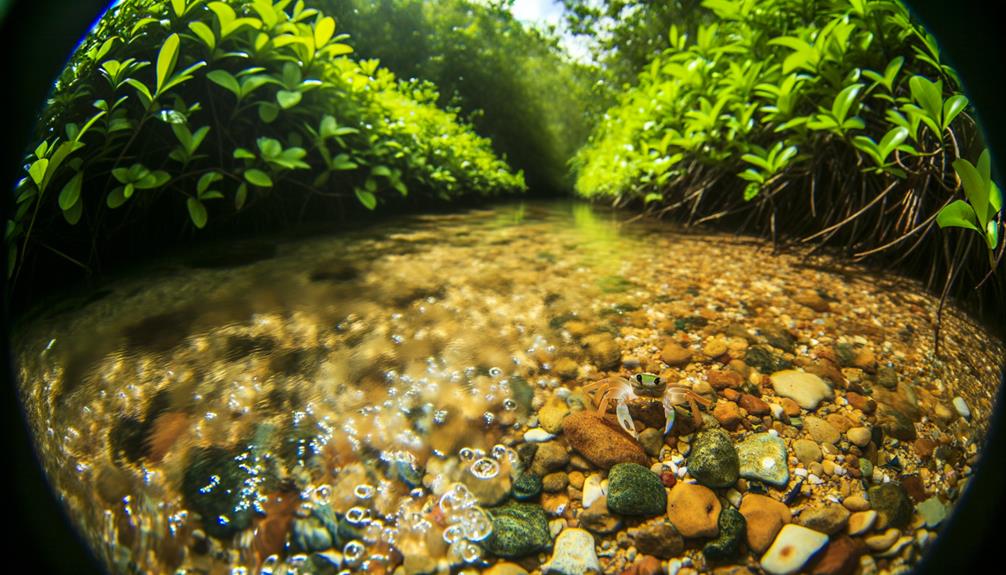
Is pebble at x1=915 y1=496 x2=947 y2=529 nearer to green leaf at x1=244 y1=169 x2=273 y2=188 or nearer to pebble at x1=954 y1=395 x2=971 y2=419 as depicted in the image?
pebble at x1=954 y1=395 x2=971 y2=419

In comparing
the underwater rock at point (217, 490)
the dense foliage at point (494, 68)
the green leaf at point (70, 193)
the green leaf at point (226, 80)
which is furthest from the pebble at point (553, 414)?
the green leaf at point (226, 80)

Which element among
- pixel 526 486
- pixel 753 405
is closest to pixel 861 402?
pixel 753 405

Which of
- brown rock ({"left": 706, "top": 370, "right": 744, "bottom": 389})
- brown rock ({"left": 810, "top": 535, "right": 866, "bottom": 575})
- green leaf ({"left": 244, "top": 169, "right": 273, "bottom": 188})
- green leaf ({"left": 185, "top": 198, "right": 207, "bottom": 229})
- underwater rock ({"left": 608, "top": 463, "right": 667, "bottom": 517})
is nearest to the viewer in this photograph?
brown rock ({"left": 810, "top": 535, "right": 866, "bottom": 575})

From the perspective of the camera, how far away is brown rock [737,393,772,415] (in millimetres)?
972

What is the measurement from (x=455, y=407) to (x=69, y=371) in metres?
1.02

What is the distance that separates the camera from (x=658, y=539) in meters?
0.66

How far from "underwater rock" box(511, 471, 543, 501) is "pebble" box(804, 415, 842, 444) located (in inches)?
26.5

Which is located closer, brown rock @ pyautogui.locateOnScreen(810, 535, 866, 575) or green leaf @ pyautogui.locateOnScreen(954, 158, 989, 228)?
brown rock @ pyautogui.locateOnScreen(810, 535, 866, 575)

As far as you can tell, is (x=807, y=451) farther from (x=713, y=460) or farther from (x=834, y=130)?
(x=834, y=130)

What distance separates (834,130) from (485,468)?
248 centimetres

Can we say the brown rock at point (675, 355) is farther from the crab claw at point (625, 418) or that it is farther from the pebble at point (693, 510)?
the pebble at point (693, 510)

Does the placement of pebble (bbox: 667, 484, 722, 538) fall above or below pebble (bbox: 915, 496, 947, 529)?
below

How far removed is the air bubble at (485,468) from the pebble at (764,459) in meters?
0.52

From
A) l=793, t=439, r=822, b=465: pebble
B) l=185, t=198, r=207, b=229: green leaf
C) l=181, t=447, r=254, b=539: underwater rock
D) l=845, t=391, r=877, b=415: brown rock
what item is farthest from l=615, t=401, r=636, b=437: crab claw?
l=185, t=198, r=207, b=229: green leaf
